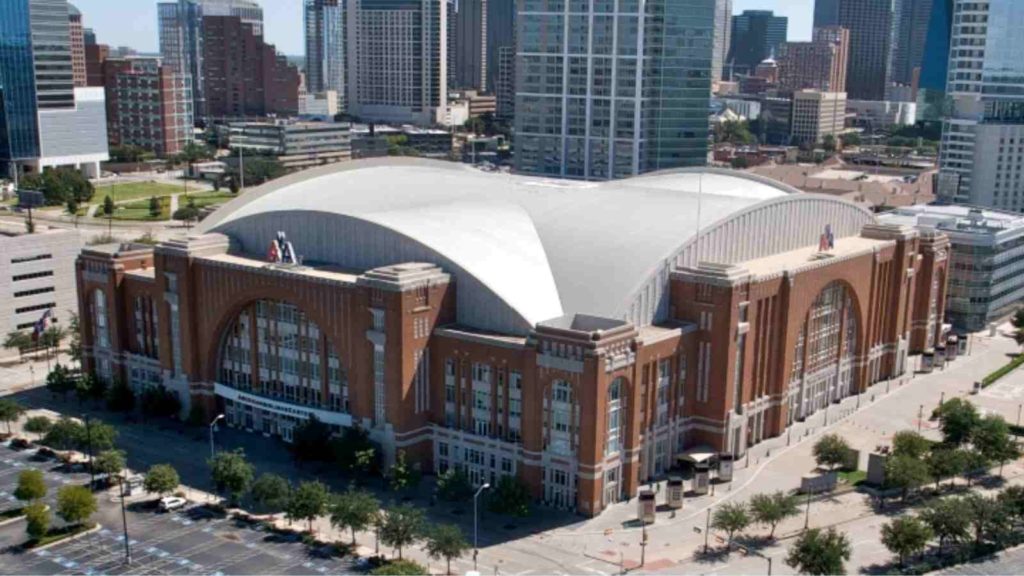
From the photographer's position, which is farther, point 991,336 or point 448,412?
point 991,336

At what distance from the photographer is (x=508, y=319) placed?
247 feet

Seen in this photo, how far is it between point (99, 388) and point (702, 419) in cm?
4998

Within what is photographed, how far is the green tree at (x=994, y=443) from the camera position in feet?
255

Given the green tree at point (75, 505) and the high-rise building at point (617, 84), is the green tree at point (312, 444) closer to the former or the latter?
the green tree at point (75, 505)

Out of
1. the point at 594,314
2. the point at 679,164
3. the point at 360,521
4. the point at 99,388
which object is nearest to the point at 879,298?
the point at 594,314

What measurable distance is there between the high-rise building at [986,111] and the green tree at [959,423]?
92.9 m

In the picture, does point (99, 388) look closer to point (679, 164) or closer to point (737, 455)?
point (737, 455)

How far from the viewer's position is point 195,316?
85750 mm

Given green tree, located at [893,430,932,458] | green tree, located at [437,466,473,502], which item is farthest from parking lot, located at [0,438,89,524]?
green tree, located at [893,430,932,458]

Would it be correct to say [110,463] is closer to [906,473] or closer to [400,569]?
[400,569]

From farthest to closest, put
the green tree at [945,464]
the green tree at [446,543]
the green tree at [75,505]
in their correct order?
the green tree at [945,464] → the green tree at [75,505] → the green tree at [446,543]

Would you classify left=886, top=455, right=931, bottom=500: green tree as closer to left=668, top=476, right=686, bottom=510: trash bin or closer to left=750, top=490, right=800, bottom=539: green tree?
left=750, top=490, right=800, bottom=539: green tree

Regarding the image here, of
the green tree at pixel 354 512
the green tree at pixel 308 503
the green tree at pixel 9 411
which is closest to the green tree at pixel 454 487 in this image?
the green tree at pixel 354 512

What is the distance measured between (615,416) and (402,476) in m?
14.6
